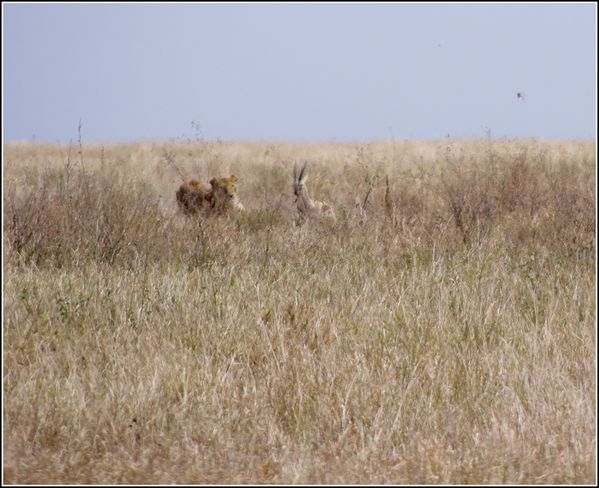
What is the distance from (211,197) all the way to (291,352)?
5727mm

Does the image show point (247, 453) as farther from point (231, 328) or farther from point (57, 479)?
point (231, 328)

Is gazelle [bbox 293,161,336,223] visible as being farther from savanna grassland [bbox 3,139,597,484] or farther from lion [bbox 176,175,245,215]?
savanna grassland [bbox 3,139,597,484]

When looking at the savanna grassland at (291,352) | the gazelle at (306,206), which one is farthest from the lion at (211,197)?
the savanna grassland at (291,352)

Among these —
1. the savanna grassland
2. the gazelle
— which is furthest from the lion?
the savanna grassland

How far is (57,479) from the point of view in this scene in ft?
10.4

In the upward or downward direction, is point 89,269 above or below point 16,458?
above

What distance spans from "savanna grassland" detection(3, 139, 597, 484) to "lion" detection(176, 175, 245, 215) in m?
1.97

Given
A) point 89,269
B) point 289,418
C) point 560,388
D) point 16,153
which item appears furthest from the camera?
point 16,153

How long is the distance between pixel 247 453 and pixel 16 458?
0.89 metres

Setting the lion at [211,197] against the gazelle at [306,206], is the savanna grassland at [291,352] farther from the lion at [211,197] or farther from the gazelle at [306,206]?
the lion at [211,197]

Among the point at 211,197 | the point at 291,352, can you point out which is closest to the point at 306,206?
the point at 211,197

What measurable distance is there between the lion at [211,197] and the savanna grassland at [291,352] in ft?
6.46

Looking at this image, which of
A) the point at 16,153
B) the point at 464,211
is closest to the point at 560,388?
the point at 464,211

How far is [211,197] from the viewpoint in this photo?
32.8ft
